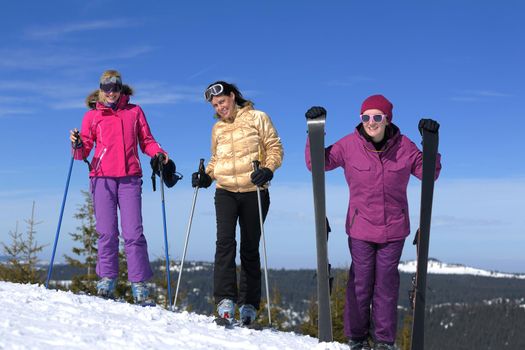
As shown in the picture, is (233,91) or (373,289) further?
(233,91)

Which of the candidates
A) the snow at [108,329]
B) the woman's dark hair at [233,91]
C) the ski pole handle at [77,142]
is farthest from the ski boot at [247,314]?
the ski pole handle at [77,142]

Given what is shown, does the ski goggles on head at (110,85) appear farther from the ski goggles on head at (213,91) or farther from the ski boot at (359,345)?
the ski boot at (359,345)

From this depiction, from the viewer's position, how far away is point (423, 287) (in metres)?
6.11

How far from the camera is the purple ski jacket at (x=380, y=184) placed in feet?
18.5

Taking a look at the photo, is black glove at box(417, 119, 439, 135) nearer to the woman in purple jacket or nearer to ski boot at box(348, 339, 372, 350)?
the woman in purple jacket

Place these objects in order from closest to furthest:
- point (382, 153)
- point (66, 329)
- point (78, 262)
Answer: point (66, 329), point (382, 153), point (78, 262)

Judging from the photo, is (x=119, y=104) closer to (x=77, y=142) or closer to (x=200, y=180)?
(x=77, y=142)

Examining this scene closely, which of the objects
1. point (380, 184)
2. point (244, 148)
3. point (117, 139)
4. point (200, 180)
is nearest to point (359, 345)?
point (380, 184)

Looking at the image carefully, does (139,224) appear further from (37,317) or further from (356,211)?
(356,211)

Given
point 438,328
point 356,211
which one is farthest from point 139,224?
point 438,328

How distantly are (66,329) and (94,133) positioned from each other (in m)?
2.84

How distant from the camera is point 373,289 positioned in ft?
19.3

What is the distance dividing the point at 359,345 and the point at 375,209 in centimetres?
143

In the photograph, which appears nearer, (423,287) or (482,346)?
(423,287)
